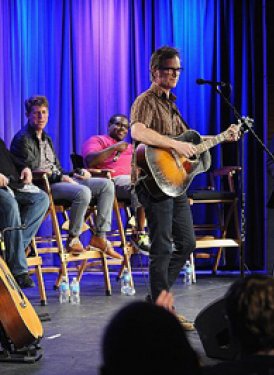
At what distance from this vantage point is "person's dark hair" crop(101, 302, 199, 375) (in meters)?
1.13

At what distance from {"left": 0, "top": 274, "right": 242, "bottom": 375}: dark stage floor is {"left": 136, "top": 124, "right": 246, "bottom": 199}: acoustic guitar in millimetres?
660

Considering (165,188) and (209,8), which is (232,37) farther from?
(165,188)

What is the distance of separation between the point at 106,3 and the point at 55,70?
772 millimetres

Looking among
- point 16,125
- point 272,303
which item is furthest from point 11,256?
point 272,303

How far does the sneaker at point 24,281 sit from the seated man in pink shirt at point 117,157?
1.25 m

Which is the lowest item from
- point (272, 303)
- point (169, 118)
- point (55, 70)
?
point (272, 303)

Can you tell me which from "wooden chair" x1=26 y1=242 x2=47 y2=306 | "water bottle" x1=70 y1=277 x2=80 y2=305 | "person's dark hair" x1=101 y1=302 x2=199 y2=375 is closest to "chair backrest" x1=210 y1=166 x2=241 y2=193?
"water bottle" x1=70 y1=277 x2=80 y2=305

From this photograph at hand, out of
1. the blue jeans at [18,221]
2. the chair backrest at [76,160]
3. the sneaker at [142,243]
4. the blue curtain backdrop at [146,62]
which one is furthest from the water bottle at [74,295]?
the blue curtain backdrop at [146,62]

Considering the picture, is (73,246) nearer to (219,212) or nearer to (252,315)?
(219,212)

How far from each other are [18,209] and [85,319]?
30.7 inches

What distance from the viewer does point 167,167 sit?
364cm

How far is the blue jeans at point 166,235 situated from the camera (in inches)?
138

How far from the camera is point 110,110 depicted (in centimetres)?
674

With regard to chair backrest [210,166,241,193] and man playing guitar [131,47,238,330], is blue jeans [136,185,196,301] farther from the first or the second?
chair backrest [210,166,241,193]
